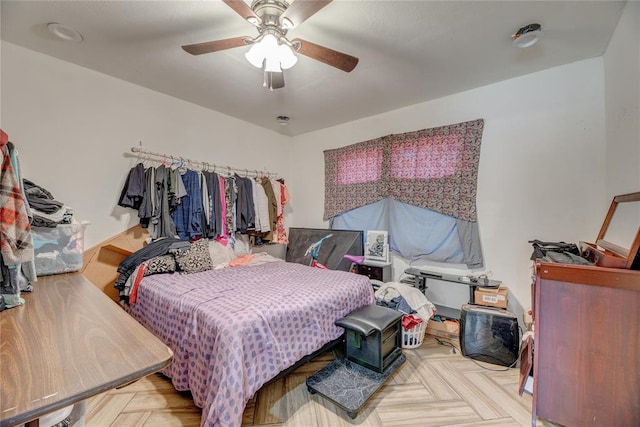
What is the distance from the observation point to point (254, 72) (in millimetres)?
2434

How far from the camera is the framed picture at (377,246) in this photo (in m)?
3.22

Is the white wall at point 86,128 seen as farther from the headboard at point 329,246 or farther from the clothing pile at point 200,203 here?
the headboard at point 329,246

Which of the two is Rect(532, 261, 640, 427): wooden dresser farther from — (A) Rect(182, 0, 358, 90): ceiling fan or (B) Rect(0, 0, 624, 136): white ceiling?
(A) Rect(182, 0, 358, 90): ceiling fan

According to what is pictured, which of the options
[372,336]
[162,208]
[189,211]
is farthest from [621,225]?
[162,208]

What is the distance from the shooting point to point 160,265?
7.95 feet

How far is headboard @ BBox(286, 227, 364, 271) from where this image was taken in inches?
137

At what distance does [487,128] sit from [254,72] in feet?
7.95

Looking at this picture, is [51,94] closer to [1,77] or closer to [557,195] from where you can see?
[1,77]

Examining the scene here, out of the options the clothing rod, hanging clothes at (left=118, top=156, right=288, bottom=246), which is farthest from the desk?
the clothing rod

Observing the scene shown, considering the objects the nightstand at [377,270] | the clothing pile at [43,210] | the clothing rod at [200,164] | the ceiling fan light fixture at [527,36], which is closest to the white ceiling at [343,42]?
the ceiling fan light fixture at [527,36]

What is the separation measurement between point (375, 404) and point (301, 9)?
239cm

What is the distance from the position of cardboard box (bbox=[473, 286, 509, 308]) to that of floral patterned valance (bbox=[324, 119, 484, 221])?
737 mm

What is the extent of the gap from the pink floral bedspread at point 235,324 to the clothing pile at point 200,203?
697 millimetres

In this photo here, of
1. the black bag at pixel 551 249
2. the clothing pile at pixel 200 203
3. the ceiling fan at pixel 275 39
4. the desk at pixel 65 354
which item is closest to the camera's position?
the desk at pixel 65 354
